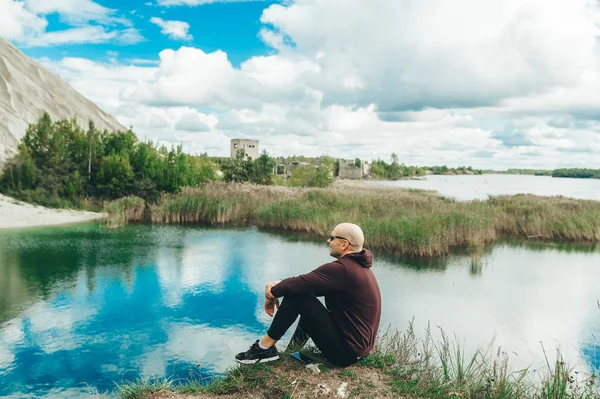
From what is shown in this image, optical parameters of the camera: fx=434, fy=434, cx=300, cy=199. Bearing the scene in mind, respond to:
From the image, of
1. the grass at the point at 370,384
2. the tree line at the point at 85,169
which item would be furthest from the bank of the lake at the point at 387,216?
the grass at the point at 370,384

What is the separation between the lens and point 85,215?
813 inches

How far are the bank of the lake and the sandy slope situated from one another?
1.70m

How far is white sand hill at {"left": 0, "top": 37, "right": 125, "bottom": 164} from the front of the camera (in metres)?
32.4

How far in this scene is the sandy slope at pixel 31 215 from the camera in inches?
696

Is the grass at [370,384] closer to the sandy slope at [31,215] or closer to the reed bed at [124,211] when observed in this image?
the reed bed at [124,211]

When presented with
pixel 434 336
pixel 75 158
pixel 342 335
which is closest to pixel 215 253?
pixel 434 336

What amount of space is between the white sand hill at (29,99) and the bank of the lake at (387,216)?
1177cm

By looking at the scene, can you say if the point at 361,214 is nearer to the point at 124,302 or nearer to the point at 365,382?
the point at 124,302

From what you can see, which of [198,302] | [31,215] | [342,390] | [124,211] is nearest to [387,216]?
[198,302]

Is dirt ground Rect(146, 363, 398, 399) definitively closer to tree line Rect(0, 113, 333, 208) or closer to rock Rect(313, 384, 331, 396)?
rock Rect(313, 384, 331, 396)

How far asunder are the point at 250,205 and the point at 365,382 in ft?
57.1

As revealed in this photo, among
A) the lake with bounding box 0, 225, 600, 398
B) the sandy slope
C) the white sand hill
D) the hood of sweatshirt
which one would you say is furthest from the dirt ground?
the white sand hill

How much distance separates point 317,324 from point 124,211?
58.1 ft

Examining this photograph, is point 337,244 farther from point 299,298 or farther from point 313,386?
point 313,386
